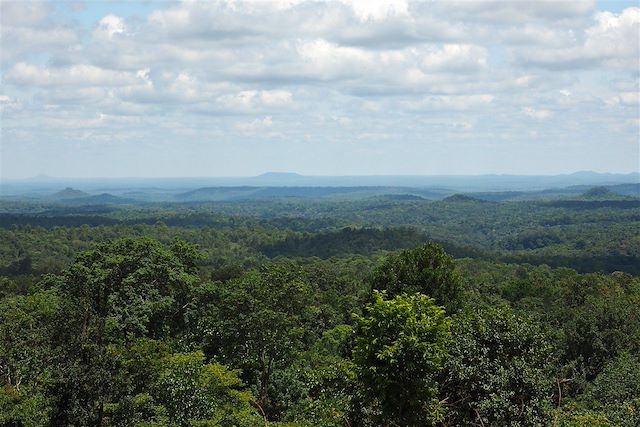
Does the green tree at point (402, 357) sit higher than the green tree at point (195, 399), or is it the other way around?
the green tree at point (402, 357)

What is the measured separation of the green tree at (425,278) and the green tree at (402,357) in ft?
57.0

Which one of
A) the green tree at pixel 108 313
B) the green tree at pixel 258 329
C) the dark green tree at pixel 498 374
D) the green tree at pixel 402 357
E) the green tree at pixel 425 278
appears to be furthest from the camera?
the green tree at pixel 425 278

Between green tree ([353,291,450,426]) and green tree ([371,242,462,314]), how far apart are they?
1738cm

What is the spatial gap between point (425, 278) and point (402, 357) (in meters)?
19.5

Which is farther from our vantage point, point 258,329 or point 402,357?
point 258,329

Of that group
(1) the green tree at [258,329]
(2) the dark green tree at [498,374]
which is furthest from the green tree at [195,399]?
(2) the dark green tree at [498,374]

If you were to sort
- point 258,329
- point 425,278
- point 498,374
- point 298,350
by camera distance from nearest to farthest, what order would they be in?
1. point 498,374
2. point 258,329
3. point 425,278
4. point 298,350

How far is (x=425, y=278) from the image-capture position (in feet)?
112

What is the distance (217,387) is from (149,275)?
50.0ft

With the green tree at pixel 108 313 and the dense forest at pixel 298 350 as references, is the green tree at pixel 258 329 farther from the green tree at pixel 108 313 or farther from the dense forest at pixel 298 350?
the green tree at pixel 108 313

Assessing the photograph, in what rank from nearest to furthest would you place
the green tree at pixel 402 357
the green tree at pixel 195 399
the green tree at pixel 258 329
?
the green tree at pixel 402 357, the green tree at pixel 195 399, the green tree at pixel 258 329

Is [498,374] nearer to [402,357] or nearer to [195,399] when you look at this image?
[402,357]

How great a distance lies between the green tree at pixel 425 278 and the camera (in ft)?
111

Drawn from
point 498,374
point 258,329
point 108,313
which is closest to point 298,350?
point 258,329
